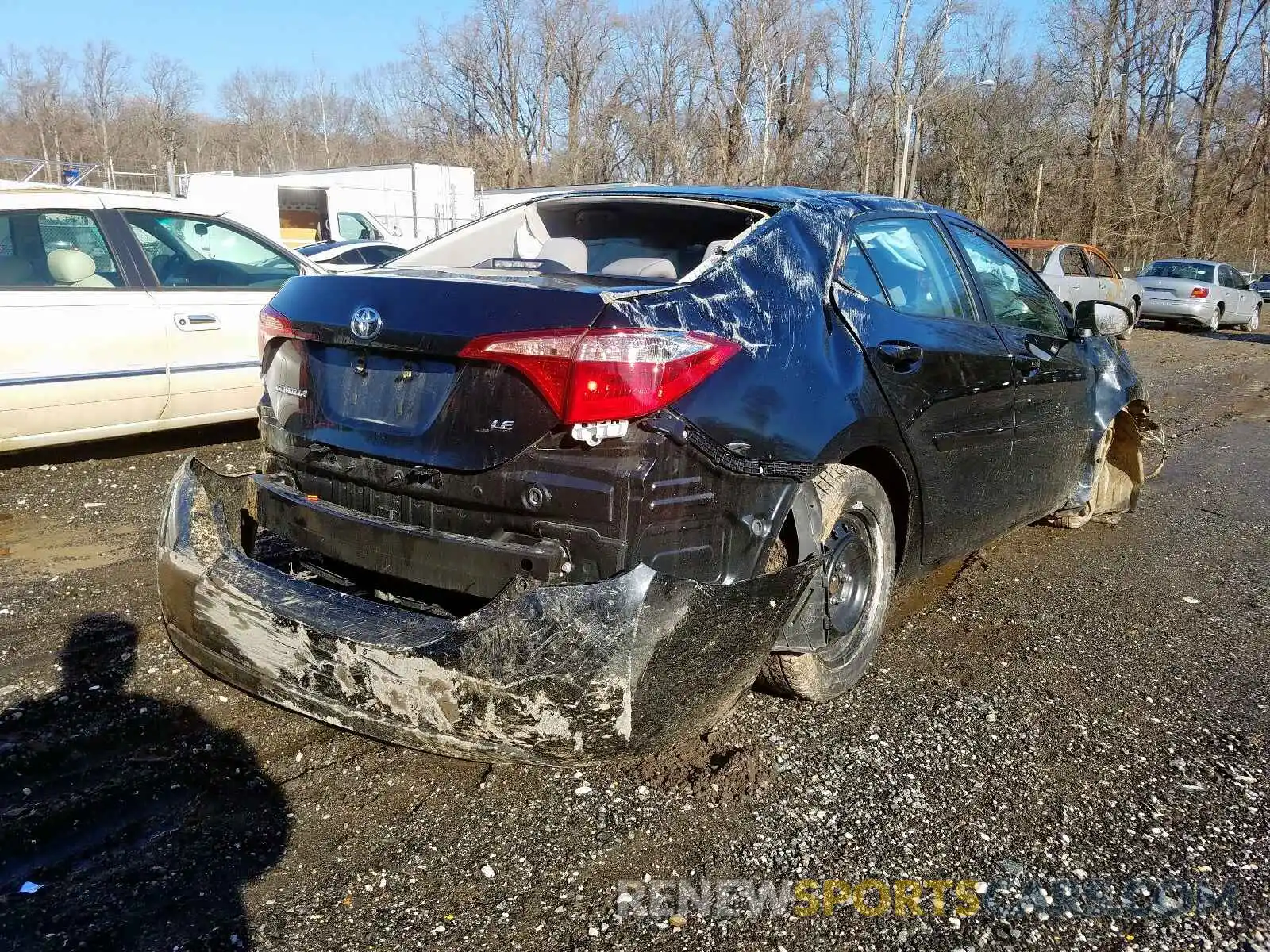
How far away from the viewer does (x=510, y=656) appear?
2.26m

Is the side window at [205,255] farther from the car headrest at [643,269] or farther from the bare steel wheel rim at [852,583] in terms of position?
the bare steel wheel rim at [852,583]

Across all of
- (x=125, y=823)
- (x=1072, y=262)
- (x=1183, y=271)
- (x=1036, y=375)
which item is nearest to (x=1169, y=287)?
(x=1183, y=271)

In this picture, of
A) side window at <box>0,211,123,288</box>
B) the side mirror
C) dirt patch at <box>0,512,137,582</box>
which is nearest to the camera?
dirt patch at <box>0,512,137,582</box>

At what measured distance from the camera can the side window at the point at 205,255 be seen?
6.14 metres

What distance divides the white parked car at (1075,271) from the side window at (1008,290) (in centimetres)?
1315

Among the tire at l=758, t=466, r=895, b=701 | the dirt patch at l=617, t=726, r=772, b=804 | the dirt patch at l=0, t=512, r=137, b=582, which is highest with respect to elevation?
the tire at l=758, t=466, r=895, b=701

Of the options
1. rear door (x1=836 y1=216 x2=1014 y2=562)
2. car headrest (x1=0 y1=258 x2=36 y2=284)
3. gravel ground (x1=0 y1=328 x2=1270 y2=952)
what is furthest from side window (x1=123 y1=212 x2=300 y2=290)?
rear door (x1=836 y1=216 x2=1014 y2=562)

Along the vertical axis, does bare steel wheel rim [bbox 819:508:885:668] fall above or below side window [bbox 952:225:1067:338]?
below

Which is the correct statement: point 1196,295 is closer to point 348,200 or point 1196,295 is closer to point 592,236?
point 592,236

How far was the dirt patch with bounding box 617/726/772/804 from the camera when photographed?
2.80 m

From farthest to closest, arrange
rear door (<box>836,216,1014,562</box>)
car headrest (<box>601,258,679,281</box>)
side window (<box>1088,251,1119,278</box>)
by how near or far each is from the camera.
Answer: side window (<box>1088,251,1119,278</box>) < rear door (<box>836,216,1014,562</box>) < car headrest (<box>601,258,679,281</box>)

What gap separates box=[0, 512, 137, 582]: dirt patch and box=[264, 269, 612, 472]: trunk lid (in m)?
2.19

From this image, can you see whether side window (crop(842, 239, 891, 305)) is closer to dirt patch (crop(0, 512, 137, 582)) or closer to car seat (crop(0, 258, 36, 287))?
dirt patch (crop(0, 512, 137, 582))

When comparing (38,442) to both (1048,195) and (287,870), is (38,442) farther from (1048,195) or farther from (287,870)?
(1048,195)
